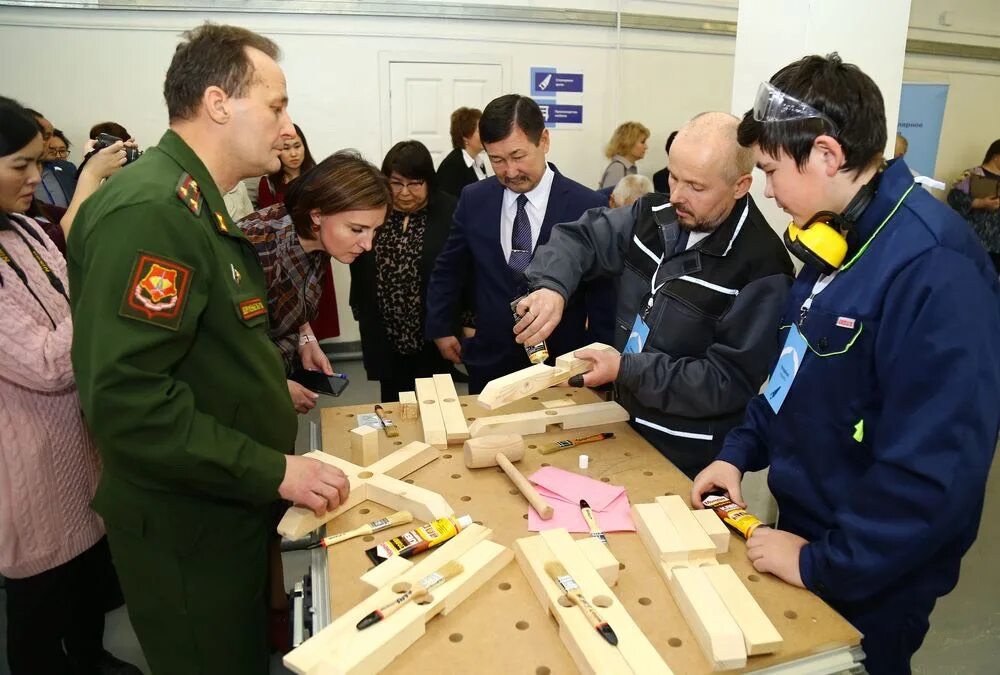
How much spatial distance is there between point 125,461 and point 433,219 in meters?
2.19

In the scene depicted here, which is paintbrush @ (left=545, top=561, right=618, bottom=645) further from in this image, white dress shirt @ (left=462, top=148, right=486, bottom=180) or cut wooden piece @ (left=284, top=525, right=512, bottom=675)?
white dress shirt @ (left=462, top=148, right=486, bottom=180)

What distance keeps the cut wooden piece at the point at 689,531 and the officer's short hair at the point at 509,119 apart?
1645mm

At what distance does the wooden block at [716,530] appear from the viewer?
4.37 ft

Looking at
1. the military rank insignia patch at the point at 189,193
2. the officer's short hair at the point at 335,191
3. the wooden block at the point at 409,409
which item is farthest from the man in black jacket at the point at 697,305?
the military rank insignia patch at the point at 189,193

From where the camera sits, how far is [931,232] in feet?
3.75

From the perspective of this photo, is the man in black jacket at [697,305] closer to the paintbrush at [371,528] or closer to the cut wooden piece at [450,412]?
the cut wooden piece at [450,412]

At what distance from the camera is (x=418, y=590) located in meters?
1.17

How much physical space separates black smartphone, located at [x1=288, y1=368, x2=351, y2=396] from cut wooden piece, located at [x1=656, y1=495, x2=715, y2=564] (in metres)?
1.19

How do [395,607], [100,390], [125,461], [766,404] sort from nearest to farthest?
[395,607] < [100,390] < [125,461] < [766,404]

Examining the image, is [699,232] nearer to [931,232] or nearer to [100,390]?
[931,232]

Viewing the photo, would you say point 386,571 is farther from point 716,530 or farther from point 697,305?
point 697,305

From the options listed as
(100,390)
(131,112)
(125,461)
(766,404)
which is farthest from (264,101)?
(131,112)

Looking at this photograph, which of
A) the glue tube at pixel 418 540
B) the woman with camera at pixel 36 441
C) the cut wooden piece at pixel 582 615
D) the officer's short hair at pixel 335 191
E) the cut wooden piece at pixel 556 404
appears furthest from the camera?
the officer's short hair at pixel 335 191

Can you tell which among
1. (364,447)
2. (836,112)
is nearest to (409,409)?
(364,447)
